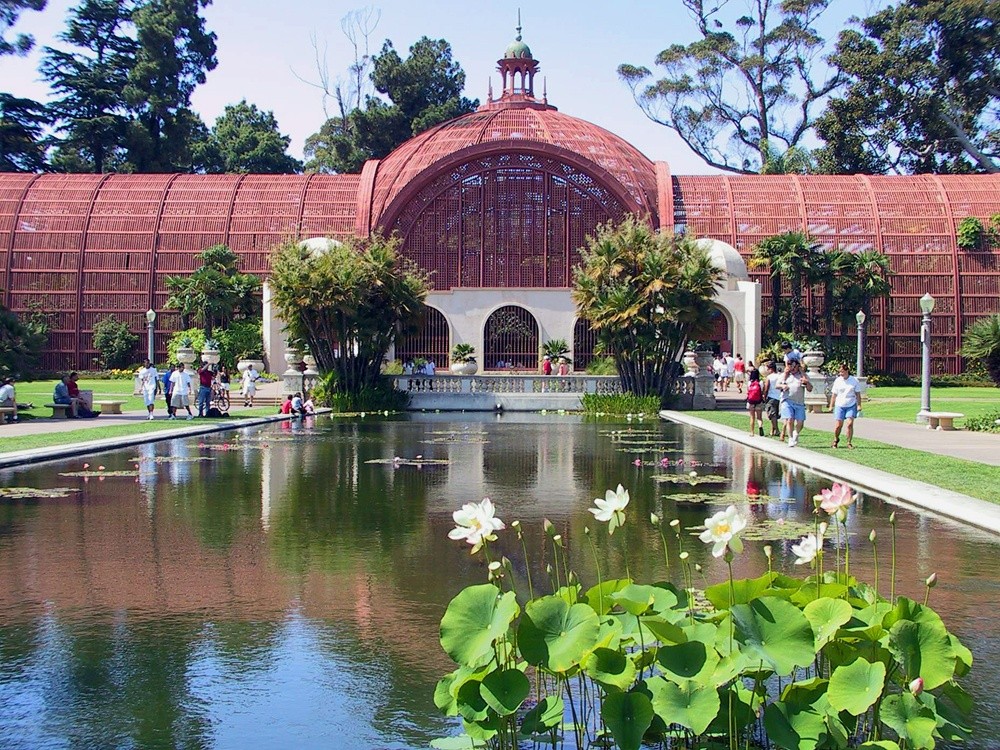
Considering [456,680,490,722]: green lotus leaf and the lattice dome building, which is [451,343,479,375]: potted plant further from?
[456,680,490,722]: green lotus leaf

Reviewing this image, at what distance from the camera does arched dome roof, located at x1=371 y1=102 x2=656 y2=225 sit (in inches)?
1997

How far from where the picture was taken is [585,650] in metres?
4.50

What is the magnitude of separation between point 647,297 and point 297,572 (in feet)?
80.4

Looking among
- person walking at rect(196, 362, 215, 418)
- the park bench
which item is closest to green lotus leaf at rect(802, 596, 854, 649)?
the park bench

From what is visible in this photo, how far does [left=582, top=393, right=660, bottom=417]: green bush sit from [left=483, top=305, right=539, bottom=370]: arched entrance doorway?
47.8 ft

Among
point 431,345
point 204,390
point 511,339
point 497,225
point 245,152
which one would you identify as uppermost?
point 245,152

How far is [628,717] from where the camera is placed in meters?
4.33

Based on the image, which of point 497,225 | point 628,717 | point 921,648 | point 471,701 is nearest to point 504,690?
point 471,701

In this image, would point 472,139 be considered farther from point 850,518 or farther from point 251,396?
point 850,518

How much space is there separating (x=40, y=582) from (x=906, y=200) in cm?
5012

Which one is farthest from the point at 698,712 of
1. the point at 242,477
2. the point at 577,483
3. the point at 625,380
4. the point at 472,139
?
the point at 472,139

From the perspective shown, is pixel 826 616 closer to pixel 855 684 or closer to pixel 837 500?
pixel 855 684

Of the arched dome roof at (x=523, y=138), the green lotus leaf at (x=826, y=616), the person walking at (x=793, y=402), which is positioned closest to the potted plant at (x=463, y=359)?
the arched dome roof at (x=523, y=138)

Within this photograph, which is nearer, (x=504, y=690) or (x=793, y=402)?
(x=504, y=690)
